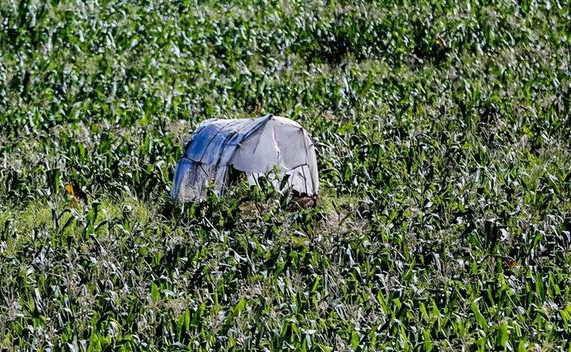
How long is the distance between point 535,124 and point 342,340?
3.90 meters

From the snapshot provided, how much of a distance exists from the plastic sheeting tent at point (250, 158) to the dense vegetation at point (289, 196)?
0.48 feet

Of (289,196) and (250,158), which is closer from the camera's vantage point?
(289,196)

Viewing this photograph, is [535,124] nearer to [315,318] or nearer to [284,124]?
[284,124]

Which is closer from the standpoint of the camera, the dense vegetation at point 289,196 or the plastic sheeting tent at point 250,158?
the dense vegetation at point 289,196

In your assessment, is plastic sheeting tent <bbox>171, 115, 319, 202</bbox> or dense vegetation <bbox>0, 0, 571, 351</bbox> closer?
dense vegetation <bbox>0, 0, 571, 351</bbox>

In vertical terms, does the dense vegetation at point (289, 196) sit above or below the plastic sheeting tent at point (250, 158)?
below

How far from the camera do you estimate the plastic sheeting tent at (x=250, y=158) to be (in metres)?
8.18

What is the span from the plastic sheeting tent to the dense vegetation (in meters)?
0.15

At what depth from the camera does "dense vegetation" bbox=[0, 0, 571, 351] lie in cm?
657

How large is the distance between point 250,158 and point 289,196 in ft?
1.31

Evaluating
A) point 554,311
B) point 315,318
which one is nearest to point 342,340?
point 315,318

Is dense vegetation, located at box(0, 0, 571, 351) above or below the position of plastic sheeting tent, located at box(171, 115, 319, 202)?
below

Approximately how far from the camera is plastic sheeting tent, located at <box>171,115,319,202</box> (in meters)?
8.18

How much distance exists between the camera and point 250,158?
8.23 meters
